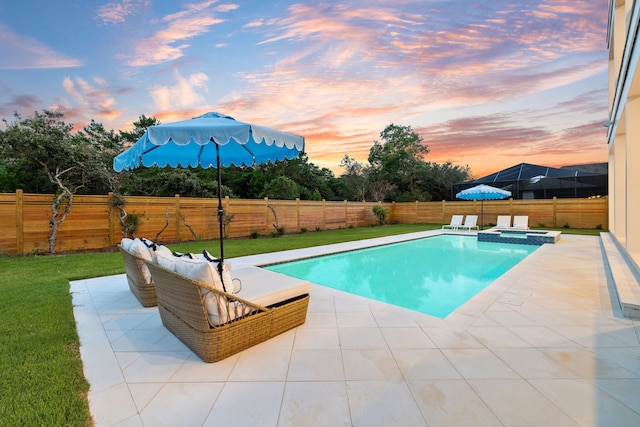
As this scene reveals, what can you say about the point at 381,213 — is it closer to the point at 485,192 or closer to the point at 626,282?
the point at 485,192

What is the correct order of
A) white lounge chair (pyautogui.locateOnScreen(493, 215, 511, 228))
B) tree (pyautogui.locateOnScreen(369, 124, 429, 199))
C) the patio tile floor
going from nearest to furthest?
the patio tile floor, white lounge chair (pyautogui.locateOnScreen(493, 215, 511, 228)), tree (pyautogui.locateOnScreen(369, 124, 429, 199))

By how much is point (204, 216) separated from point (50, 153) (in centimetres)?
481

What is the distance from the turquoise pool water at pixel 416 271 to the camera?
520cm

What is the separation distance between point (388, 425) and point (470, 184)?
2349cm

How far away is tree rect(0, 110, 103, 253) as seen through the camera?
7.98 meters

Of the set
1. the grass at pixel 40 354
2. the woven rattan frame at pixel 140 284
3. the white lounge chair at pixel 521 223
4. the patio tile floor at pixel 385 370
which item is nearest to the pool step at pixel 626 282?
the patio tile floor at pixel 385 370

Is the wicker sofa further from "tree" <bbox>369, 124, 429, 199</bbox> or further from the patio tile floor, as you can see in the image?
"tree" <bbox>369, 124, 429, 199</bbox>

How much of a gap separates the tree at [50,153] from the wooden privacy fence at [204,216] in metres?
0.24

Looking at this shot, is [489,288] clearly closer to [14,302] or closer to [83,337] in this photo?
[83,337]

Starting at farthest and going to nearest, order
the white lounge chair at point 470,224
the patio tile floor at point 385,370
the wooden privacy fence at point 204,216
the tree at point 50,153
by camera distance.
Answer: the white lounge chair at point 470,224
the tree at point 50,153
the wooden privacy fence at point 204,216
the patio tile floor at point 385,370

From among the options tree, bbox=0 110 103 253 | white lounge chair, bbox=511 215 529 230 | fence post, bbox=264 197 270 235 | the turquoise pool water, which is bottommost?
the turquoise pool water

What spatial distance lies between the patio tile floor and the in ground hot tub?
24.8 ft

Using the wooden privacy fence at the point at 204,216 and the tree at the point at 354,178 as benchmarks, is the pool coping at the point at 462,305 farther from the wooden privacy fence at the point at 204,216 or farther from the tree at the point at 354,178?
the tree at the point at 354,178

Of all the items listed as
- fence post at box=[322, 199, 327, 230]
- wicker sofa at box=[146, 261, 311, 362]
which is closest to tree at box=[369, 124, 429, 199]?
fence post at box=[322, 199, 327, 230]
